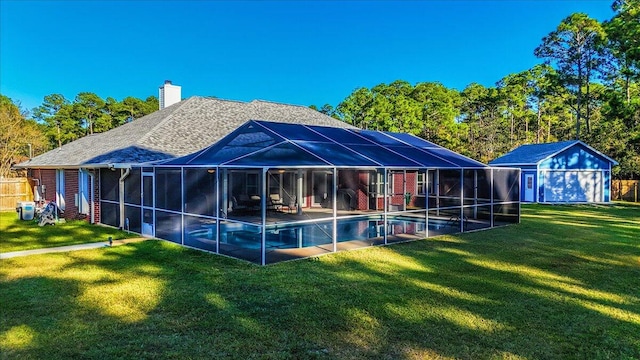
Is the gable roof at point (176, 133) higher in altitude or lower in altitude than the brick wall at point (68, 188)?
higher

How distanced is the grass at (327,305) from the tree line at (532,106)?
56.9 feet

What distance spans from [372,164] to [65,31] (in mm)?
27436

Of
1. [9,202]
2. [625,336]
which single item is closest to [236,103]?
[9,202]

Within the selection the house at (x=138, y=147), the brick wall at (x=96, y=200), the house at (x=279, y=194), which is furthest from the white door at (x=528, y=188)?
the brick wall at (x=96, y=200)

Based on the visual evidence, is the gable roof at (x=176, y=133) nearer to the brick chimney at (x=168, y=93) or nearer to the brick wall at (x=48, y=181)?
the brick wall at (x=48, y=181)

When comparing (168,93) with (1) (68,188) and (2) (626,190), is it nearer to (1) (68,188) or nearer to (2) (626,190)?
(1) (68,188)

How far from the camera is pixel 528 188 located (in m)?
24.5

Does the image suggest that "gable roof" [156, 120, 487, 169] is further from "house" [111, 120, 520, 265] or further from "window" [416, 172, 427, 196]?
"window" [416, 172, 427, 196]

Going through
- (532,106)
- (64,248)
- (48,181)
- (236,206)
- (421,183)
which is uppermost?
(532,106)

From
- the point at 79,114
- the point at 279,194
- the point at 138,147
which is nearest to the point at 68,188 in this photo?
the point at 138,147

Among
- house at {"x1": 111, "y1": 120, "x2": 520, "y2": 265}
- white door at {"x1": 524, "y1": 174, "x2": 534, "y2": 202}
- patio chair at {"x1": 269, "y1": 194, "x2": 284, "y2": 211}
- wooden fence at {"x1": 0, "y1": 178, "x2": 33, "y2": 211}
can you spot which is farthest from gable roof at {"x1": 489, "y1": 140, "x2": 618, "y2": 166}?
wooden fence at {"x1": 0, "y1": 178, "x2": 33, "y2": 211}

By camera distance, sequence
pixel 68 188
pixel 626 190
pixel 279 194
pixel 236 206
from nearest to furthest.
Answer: pixel 68 188 < pixel 236 206 < pixel 279 194 < pixel 626 190

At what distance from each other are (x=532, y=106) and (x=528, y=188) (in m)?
22.2

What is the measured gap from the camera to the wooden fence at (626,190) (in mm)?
25969
